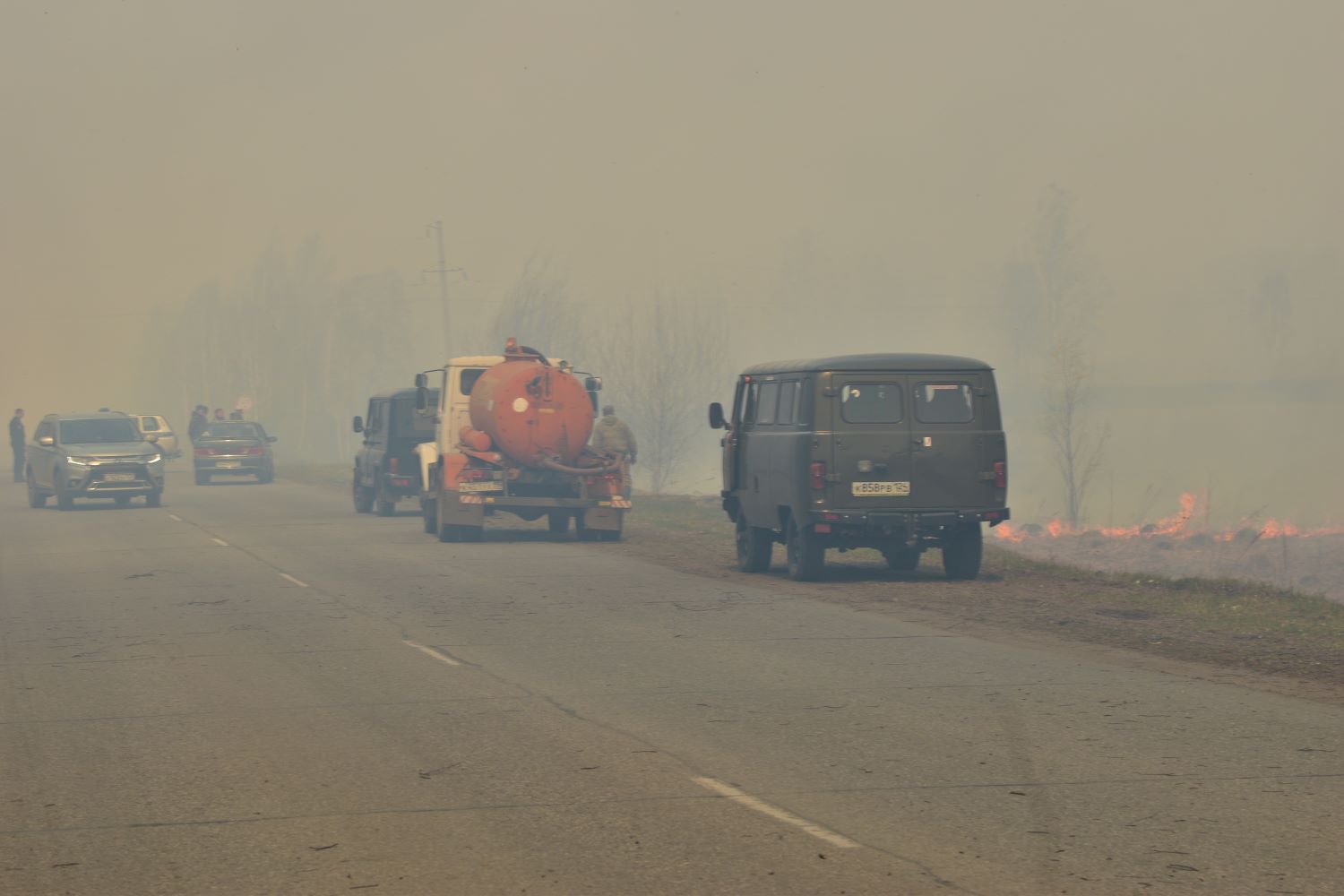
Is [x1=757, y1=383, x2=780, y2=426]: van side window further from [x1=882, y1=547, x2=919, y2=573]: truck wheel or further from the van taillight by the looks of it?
[x1=882, y1=547, x2=919, y2=573]: truck wheel

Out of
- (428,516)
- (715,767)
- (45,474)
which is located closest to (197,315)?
(45,474)

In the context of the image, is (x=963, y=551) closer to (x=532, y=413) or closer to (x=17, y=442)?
(x=532, y=413)

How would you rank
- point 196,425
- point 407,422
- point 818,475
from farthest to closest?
point 196,425 < point 407,422 < point 818,475

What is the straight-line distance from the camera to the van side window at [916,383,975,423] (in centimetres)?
1781

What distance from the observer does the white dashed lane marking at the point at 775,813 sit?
683 cm

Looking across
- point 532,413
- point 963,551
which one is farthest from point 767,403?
point 532,413

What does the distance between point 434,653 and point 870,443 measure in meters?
6.38

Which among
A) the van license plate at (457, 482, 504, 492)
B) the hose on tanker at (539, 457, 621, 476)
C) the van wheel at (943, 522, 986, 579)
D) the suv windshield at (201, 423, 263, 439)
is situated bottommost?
the van wheel at (943, 522, 986, 579)

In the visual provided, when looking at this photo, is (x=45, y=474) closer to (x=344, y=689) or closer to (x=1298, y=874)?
(x=344, y=689)

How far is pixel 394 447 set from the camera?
103ft

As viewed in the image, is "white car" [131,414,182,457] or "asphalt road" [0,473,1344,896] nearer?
"asphalt road" [0,473,1344,896]

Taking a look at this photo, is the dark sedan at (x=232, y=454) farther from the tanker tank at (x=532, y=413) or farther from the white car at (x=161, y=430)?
the tanker tank at (x=532, y=413)

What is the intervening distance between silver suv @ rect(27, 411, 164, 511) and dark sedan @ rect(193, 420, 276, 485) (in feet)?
33.3

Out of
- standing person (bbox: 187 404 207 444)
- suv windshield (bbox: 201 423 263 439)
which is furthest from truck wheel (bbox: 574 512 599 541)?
standing person (bbox: 187 404 207 444)
